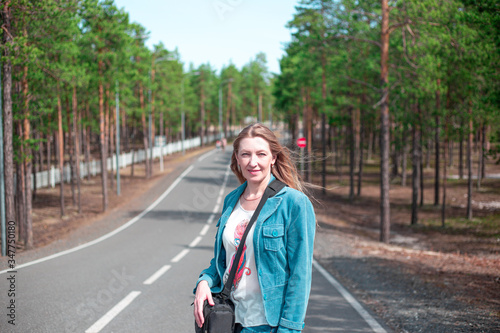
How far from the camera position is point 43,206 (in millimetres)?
30656

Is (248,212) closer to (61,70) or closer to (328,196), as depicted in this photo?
(61,70)

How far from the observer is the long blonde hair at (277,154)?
9.53 ft

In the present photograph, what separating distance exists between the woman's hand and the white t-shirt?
0.15 m

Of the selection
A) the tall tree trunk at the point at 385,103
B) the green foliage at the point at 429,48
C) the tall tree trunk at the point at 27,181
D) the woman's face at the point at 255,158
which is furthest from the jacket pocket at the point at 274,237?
the tall tree trunk at the point at 385,103

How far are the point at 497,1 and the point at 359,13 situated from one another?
8734 mm

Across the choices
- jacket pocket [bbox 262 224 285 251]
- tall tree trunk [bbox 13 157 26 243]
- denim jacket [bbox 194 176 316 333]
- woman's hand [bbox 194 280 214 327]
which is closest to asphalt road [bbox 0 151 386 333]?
woman's hand [bbox 194 280 214 327]

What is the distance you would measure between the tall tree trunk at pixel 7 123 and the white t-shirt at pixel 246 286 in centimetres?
1246

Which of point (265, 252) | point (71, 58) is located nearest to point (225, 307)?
point (265, 252)

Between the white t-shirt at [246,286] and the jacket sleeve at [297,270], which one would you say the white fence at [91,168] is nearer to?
the white t-shirt at [246,286]

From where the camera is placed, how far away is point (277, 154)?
3.06 metres

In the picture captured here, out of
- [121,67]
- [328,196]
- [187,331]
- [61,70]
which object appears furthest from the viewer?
[328,196]

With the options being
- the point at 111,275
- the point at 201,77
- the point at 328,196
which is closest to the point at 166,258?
the point at 111,275

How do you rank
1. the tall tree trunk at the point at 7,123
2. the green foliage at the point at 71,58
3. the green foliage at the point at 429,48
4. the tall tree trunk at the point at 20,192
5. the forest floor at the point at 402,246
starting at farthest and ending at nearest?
the tall tree trunk at the point at 20,192 → the green foliage at the point at 71,58 → the tall tree trunk at the point at 7,123 → the green foliage at the point at 429,48 → the forest floor at the point at 402,246

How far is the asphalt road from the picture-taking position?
6.07 meters
